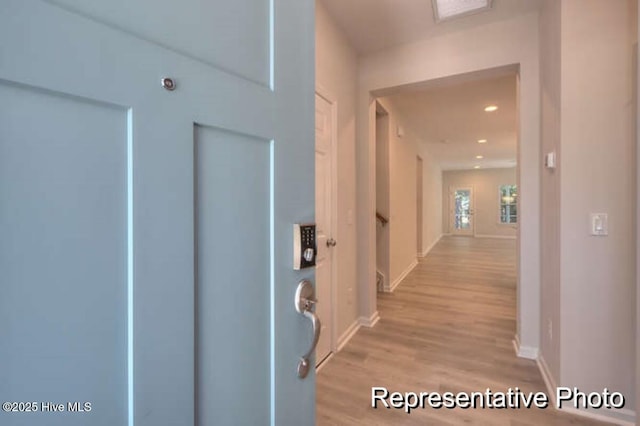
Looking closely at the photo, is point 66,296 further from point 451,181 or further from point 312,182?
point 451,181

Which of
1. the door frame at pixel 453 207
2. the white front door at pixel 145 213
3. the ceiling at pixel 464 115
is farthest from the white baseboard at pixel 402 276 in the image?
the door frame at pixel 453 207

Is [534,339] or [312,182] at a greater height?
[312,182]

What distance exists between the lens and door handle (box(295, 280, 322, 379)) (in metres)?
0.71

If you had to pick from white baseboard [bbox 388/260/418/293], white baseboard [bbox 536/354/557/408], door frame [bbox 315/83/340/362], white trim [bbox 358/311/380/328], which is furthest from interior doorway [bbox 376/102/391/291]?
white baseboard [bbox 536/354/557/408]

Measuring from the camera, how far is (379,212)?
4227 millimetres

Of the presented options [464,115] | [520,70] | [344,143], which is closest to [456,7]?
[520,70]

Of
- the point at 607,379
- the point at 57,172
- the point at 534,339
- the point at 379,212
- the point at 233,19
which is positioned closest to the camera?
the point at 57,172

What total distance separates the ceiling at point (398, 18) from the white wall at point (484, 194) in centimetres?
991

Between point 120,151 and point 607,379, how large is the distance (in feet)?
8.15

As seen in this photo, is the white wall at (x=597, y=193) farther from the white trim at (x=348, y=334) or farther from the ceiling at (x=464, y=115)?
the white trim at (x=348, y=334)

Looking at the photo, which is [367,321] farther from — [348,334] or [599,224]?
[599,224]

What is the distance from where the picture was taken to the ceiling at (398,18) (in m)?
2.21

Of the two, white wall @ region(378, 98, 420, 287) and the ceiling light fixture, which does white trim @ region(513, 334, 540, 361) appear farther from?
the ceiling light fixture

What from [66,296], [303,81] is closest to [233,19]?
[303,81]
